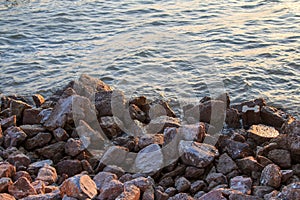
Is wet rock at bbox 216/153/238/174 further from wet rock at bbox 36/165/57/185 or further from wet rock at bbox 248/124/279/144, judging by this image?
wet rock at bbox 36/165/57/185

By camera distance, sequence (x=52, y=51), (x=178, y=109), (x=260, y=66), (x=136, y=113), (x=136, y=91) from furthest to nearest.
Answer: (x=52, y=51) < (x=260, y=66) < (x=136, y=91) < (x=178, y=109) < (x=136, y=113)

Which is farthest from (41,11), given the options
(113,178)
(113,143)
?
(113,178)

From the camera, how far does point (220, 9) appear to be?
887 cm

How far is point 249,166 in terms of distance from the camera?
385 cm

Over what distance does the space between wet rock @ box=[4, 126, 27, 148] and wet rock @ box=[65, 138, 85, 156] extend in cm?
43

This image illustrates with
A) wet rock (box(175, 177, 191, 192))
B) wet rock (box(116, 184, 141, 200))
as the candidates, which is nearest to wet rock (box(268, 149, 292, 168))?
wet rock (box(175, 177, 191, 192))

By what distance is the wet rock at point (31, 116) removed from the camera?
4836 millimetres

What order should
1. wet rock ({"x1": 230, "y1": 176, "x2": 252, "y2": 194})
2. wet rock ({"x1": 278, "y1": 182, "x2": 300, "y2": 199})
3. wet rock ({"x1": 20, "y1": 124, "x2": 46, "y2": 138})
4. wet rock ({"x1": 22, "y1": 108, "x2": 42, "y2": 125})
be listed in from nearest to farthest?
wet rock ({"x1": 278, "y1": 182, "x2": 300, "y2": 199})
wet rock ({"x1": 230, "y1": 176, "x2": 252, "y2": 194})
wet rock ({"x1": 20, "y1": 124, "x2": 46, "y2": 138})
wet rock ({"x1": 22, "y1": 108, "x2": 42, "y2": 125})

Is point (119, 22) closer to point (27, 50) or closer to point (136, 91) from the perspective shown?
point (27, 50)

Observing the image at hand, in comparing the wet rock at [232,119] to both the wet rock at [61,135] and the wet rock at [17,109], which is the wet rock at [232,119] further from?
the wet rock at [17,109]

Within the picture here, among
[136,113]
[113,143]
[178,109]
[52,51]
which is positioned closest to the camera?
[113,143]

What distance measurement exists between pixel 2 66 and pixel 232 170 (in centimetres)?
405

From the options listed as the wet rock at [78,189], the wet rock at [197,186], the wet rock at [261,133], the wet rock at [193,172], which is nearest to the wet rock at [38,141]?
the wet rock at [78,189]

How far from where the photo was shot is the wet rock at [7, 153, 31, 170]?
4086mm
